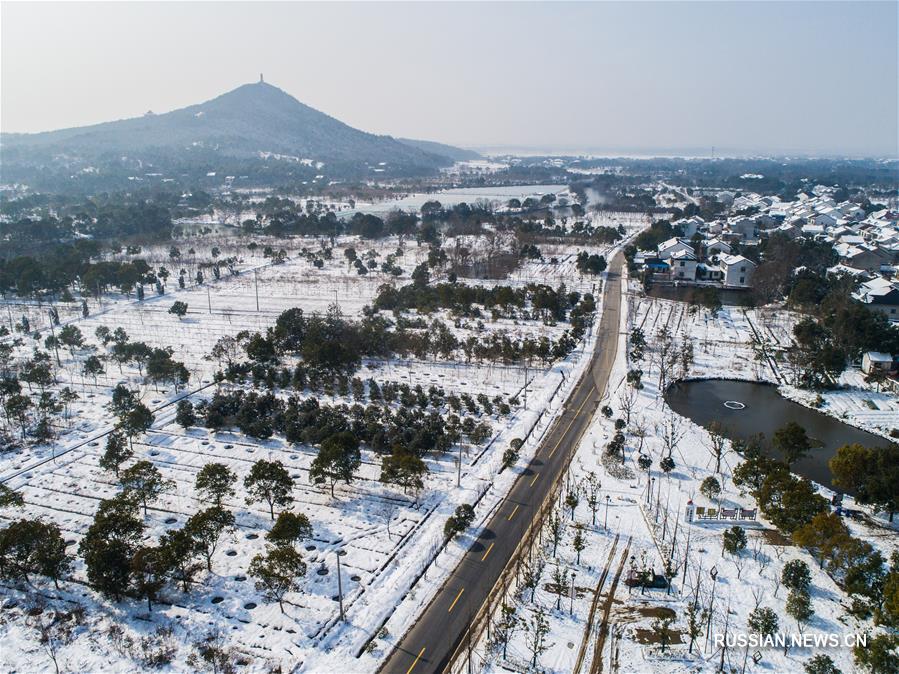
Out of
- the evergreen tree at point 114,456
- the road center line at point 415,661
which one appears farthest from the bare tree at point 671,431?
the evergreen tree at point 114,456

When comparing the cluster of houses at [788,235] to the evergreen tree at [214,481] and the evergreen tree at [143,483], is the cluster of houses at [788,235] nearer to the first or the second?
the evergreen tree at [214,481]

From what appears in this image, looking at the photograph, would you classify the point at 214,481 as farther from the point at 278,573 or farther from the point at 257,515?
the point at 278,573

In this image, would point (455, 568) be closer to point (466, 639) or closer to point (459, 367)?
point (466, 639)

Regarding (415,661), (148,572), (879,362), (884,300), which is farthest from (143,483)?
(884,300)

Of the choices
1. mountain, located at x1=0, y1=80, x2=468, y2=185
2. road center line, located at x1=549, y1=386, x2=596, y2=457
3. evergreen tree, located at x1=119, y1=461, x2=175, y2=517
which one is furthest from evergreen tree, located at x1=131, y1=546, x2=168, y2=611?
mountain, located at x1=0, y1=80, x2=468, y2=185

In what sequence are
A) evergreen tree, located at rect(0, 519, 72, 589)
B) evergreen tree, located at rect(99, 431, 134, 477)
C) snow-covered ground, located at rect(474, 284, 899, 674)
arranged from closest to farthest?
snow-covered ground, located at rect(474, 284, 899, 674) < evergreen tree, located at rect(0, 519, 72, 589) < evergreen tree, located at rect(99, 431, 134, 477)

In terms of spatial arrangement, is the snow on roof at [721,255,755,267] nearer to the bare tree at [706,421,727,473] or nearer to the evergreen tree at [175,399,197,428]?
the bare tree at [706,421,727,473]
